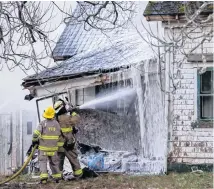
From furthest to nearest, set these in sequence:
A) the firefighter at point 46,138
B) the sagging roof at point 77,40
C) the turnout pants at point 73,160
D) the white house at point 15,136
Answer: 1. the white house at point 15,136
2. the sagging roof at point 77,40
3. the turnout pants at point 73,160
4. the firefighter at point 46,138

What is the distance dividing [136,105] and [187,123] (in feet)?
4.53

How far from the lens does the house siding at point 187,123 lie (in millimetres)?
12031

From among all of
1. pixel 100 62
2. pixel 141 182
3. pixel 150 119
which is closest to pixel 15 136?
pixel 100 62

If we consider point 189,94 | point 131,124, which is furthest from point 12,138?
point 189,94

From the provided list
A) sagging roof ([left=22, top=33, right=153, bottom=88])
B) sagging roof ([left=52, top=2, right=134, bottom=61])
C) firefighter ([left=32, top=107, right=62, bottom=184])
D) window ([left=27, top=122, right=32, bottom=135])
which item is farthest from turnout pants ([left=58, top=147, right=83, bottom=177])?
window ([left=27, top=122, right=32, bottom=135])

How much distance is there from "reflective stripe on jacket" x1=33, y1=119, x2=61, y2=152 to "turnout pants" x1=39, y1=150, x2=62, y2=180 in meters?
0.12

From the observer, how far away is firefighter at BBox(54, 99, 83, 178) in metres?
11.6

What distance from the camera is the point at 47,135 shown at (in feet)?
36.0

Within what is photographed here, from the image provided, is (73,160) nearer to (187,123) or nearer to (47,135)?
(47,135)

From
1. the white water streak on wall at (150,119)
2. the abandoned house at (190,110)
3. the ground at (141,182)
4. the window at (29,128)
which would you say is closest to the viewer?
the ground at (141,182)

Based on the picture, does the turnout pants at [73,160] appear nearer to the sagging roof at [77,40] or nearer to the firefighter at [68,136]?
the firefighter at [68,136]

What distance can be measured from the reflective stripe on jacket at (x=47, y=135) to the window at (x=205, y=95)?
3121mm

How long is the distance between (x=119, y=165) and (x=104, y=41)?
5.58 meters

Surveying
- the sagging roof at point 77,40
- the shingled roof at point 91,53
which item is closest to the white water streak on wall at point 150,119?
the shingled roof at point 91,53
